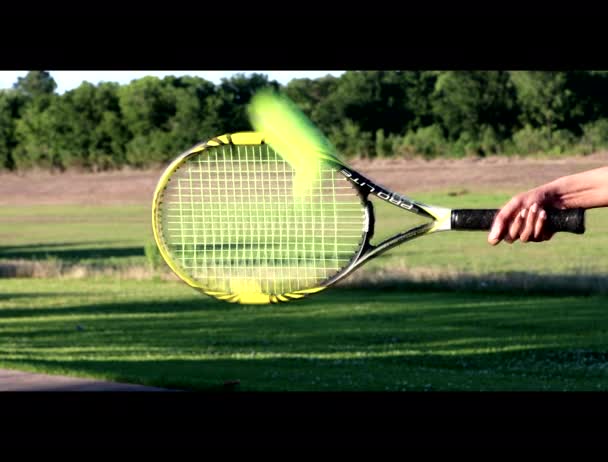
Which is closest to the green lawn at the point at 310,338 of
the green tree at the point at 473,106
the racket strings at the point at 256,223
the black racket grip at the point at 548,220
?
the racket strings at the point at 256,223

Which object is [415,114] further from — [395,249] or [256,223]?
[256,223]

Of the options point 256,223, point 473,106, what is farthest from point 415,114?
point 256,223

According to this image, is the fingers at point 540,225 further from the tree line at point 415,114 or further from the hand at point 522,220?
the tree line at point 415,114

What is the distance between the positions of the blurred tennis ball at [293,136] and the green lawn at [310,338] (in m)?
3.70

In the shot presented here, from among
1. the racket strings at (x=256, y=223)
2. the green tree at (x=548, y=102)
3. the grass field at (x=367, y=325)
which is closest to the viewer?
the racket strings at (x=256, y=223)

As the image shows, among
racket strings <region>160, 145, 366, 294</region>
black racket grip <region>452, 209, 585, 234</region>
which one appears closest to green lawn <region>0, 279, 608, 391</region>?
racket strings <region>160, 145, 366, 294</region>

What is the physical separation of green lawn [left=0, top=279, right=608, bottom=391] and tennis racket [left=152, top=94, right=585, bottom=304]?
3114mm

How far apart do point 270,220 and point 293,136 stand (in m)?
0.61

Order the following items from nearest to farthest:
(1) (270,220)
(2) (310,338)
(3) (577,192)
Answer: (3) (577,192)
(1) (270,220)
(2) (310,338)

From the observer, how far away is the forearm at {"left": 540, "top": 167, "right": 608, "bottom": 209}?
387 cm

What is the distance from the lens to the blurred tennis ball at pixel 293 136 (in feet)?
13.8

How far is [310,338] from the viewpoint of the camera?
50.4 feet

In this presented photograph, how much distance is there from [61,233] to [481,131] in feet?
50.5

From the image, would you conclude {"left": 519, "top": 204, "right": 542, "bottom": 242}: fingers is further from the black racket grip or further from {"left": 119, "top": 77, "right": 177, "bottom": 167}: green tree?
{"left": 119, "top": 77, "right": 177, "bottom": 167}: green tree
